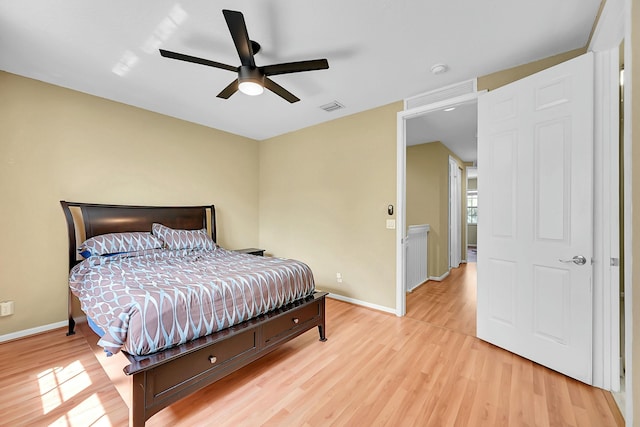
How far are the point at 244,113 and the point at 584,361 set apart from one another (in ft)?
14.1

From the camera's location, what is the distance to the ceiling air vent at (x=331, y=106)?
3348 mm

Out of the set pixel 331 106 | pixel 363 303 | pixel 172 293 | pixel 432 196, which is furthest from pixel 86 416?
pixel 432 196

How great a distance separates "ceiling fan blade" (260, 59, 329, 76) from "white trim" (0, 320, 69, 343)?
3.50 metres

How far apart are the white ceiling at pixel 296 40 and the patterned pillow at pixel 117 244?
1.69 m

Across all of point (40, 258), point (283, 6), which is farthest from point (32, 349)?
point (283, 6)

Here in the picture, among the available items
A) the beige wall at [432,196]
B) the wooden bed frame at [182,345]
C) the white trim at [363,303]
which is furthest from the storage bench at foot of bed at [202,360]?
the beige wall at [432,196]

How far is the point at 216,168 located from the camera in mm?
4375

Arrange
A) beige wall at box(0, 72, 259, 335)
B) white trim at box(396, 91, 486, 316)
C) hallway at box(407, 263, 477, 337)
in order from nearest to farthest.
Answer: beige wall at box(0, 72, 259, 335) → hallway at box(407, 263, 477, 337) → white trim at box(396, 91, 486, 316)

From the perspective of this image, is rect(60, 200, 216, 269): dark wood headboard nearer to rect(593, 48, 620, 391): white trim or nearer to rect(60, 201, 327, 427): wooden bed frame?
rect(60, 201, 327, 427): wooden bed frame

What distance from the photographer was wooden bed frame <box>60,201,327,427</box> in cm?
144

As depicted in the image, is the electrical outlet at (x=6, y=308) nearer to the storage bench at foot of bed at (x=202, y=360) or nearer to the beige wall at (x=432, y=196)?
the storage bench at foot of bed at (x=202, y=360)

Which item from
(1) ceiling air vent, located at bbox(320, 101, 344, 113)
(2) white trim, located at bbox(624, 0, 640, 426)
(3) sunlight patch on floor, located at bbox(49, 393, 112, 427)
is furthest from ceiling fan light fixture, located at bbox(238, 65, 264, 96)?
(3) sunlight patch on floor, located at bbox(49, 393, 112, 427)

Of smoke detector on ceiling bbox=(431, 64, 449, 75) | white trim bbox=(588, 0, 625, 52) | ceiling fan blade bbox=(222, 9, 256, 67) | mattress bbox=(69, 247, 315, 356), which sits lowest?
mattress bbox=(69, 247, 315, 356)

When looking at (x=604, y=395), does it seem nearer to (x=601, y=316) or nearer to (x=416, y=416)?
(x=601, y=316)
